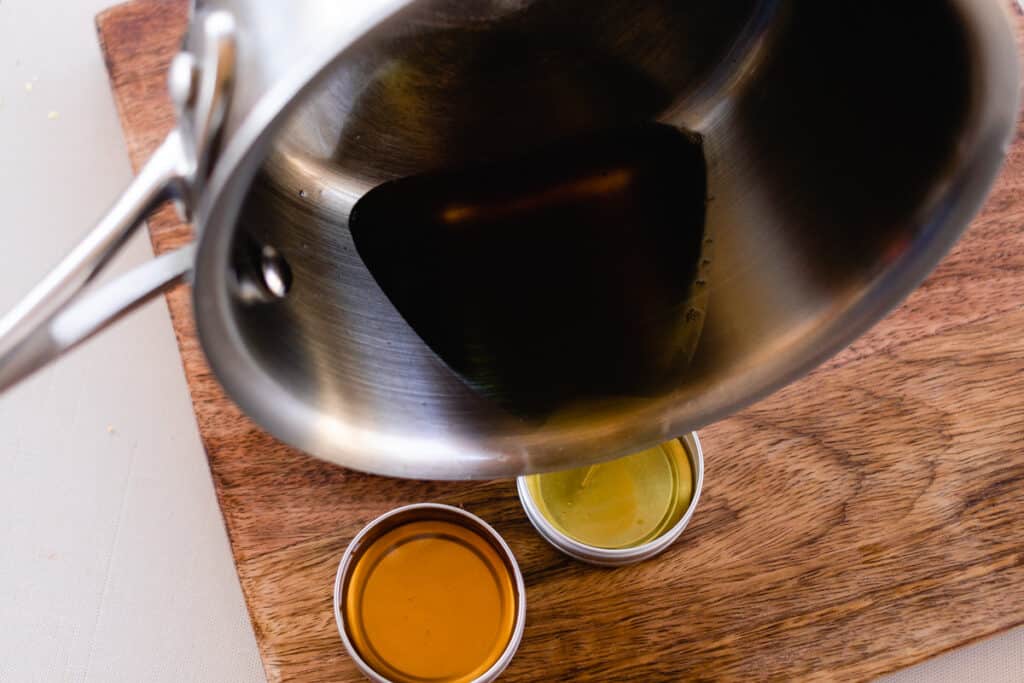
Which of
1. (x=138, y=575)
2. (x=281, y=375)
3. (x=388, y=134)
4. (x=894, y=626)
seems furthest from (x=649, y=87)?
(x=138, y=575)

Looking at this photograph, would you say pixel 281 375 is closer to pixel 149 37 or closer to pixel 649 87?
pixel 649 87

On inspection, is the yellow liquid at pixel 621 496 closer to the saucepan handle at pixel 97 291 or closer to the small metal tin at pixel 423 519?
the small metal tin at pixel 423 519

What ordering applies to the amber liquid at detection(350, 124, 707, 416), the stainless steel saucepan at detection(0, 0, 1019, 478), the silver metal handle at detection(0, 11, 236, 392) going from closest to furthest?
the silver metal handle at detection(0, 11, 236, 392) < the stainless steel saucepan at detection(0, 0, 1019, 478) < the amber liquid at detection(350, 124, 707, 416)

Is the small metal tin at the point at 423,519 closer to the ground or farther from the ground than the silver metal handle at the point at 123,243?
closer to the ground

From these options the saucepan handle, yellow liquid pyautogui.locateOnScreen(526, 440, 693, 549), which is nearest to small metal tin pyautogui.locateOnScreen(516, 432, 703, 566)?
yellow liquid pyautogui.locateOnScreen(526, 440, 693, 549)

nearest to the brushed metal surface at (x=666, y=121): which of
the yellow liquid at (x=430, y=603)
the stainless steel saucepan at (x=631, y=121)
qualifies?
the stainless steel saucepan at (x=631, y=121)

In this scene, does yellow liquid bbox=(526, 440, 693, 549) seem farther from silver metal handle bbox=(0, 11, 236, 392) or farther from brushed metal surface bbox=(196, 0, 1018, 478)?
Result: silver metal handle bbox=(0, 11, 236, 392)
